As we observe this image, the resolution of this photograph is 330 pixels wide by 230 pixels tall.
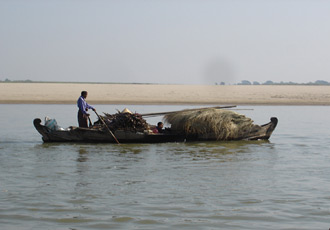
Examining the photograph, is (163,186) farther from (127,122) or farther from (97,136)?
(97,136)

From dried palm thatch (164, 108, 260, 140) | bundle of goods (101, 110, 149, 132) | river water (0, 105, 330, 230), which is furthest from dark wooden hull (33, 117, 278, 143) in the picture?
dried palm thatch (164, 108, 260, 140)

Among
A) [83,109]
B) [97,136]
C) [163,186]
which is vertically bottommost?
[163,186]

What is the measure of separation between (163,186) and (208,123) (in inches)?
246

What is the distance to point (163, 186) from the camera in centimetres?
859

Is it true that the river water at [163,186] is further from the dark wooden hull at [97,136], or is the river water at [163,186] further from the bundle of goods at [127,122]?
the bundle of goods at [127,122]

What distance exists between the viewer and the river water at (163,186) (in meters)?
6.64

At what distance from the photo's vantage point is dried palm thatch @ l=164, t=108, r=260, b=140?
14586 millimetres

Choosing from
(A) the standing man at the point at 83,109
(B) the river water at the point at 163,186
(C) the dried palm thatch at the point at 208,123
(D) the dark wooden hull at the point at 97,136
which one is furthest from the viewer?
(C) the dried palm thatch at the point at 208,123

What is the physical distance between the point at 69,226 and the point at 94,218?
418 mm

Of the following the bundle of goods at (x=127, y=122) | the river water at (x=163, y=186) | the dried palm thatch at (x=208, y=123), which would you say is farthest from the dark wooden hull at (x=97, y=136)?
the dried palm thatch at (x=208, y=123)

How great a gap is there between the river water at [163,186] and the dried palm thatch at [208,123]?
0.40m

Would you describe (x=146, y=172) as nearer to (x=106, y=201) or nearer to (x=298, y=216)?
(x=106, y=201)

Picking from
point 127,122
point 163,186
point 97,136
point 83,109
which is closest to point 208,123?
point 127,122

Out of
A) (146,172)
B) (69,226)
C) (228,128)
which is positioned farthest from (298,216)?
(228,128)
